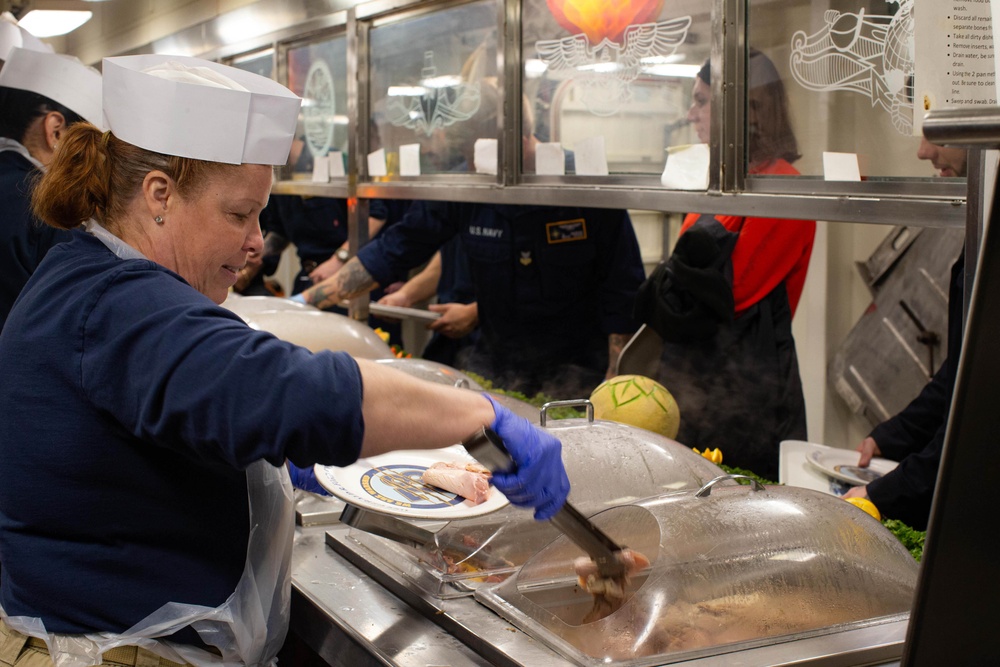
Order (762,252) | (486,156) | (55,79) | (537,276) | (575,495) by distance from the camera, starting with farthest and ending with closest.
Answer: (537,276)
(762,252)
(486,156)
(55,79)
(575,495)

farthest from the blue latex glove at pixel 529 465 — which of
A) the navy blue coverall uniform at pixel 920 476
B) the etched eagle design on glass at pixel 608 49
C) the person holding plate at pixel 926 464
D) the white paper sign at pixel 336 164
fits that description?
the white paper sign at pixel 336 164

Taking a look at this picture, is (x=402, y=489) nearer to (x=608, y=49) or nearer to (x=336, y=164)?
(x=608, y=49)

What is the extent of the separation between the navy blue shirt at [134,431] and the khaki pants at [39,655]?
4cm

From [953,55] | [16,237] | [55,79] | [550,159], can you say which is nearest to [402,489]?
[953,55]

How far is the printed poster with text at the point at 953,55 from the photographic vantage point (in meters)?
1.21

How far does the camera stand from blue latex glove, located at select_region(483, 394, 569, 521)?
1.05 metres

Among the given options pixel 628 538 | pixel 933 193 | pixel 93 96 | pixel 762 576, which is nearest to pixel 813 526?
pixel 762 576

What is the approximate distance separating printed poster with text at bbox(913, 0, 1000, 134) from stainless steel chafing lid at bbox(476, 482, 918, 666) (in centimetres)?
58

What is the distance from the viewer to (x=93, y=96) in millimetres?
2408

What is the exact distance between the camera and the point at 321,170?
11.6 feet

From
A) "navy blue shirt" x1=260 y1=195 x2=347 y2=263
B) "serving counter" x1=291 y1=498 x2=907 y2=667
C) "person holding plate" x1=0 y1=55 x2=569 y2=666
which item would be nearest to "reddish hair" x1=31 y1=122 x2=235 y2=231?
"person holding plate" x1=0 y1=55 x2=569 y2=666

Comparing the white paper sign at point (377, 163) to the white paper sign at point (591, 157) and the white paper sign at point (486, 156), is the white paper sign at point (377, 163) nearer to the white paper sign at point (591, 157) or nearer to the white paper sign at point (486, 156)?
the white paper sign at point (486, 156)

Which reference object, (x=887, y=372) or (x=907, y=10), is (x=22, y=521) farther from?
(x=887, y=372)

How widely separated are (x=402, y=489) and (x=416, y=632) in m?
0.19
